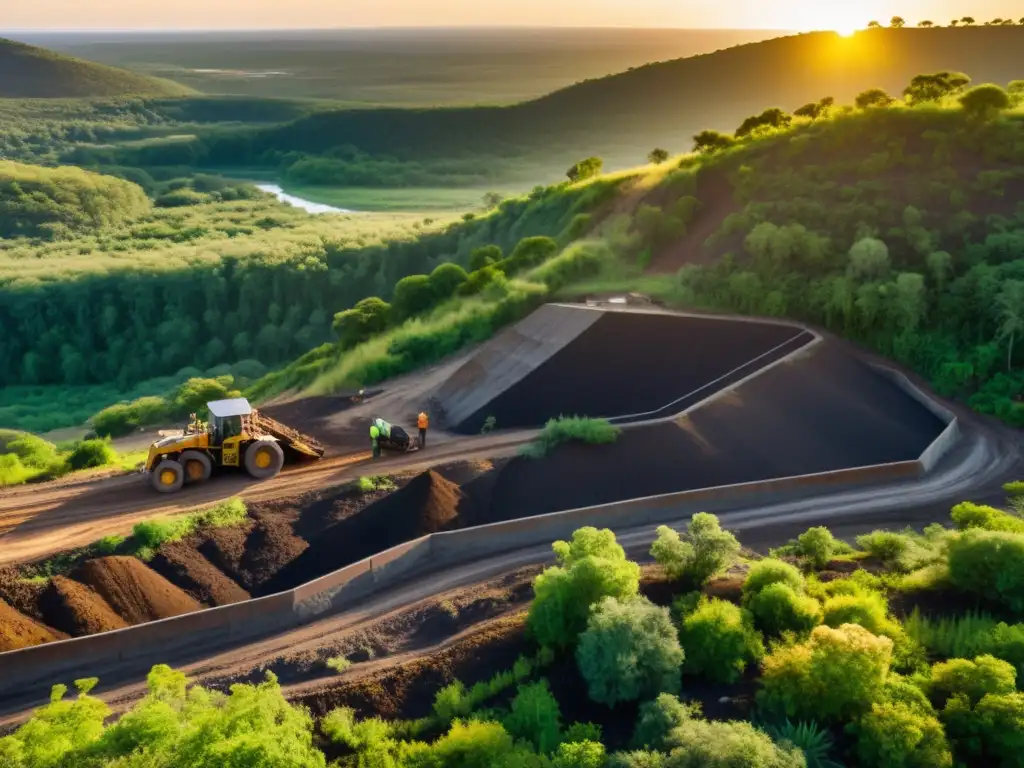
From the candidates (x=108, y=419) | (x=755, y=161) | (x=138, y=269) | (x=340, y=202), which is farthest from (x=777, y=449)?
(x=340, y=202)

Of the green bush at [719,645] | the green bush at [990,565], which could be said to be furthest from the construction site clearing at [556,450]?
the green bush at [990,565]

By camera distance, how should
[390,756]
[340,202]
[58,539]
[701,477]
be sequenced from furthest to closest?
[340,202] < [701,477] < [58,539] < [390,756]

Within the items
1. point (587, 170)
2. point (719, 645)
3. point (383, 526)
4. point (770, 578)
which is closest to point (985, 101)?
point (587, 170)

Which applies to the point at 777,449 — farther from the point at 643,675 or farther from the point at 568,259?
the point at 568,259

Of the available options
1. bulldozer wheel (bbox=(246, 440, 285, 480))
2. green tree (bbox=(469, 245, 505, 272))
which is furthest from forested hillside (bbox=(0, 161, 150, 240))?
bulldozer wheel (bbox=(246, 440, 285, 480))

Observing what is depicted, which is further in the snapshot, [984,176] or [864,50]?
[864,50]

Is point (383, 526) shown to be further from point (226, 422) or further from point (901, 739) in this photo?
point (901, 739)
